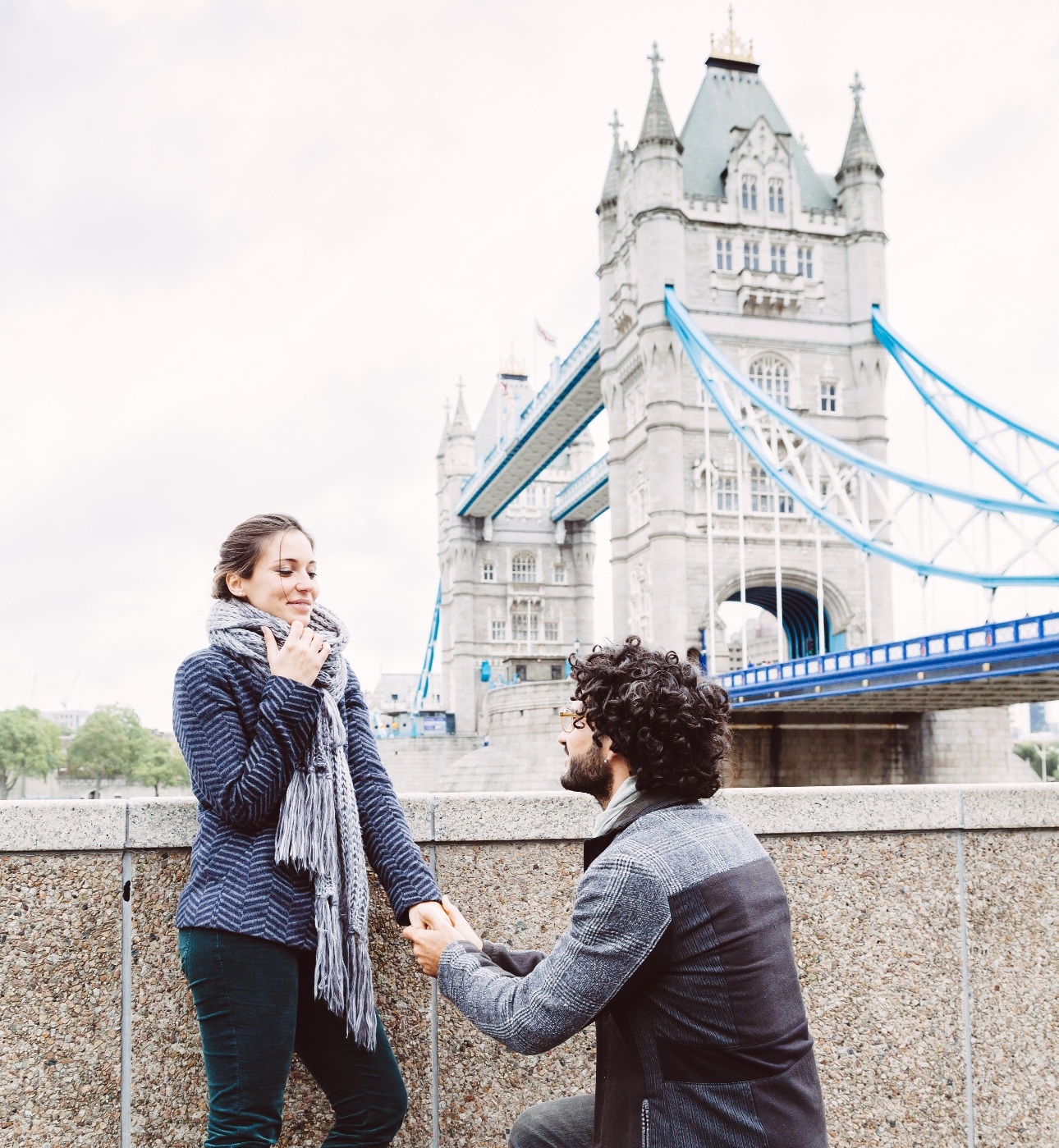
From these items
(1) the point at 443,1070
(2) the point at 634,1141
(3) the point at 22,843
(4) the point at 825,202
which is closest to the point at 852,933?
(1) the point at 443,1070

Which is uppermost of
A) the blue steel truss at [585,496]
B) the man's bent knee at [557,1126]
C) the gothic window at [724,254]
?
the gothic window at [724,254]

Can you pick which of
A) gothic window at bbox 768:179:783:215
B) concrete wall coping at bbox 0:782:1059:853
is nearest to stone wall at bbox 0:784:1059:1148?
concrete wall coping at bbox 0:782:1059:853

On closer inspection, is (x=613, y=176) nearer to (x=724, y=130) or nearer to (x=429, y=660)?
(x=724, y=130)

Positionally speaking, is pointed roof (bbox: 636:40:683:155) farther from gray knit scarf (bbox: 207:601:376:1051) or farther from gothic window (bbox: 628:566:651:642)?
gray knit scarf (bbox: 207:601:376:1051)

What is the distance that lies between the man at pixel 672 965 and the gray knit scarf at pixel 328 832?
0.97 feet

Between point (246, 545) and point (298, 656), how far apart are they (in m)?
0.28

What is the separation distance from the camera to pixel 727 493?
26.1 meters

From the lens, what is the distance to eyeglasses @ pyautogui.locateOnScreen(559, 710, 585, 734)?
1917mm

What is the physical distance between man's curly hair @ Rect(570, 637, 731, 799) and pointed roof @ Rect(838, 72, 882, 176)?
28.1 m

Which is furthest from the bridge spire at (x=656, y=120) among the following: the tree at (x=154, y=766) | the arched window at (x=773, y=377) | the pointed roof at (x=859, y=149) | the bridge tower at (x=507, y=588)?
the tree at (x=154, y=766)

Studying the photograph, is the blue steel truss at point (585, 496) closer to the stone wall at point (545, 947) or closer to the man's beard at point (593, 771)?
the stone wall at point (545, 947)

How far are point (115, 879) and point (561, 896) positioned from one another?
103 centimetres

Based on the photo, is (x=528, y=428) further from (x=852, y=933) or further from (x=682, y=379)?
(x=852, y=933)

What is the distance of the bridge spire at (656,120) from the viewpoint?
26.3 m
